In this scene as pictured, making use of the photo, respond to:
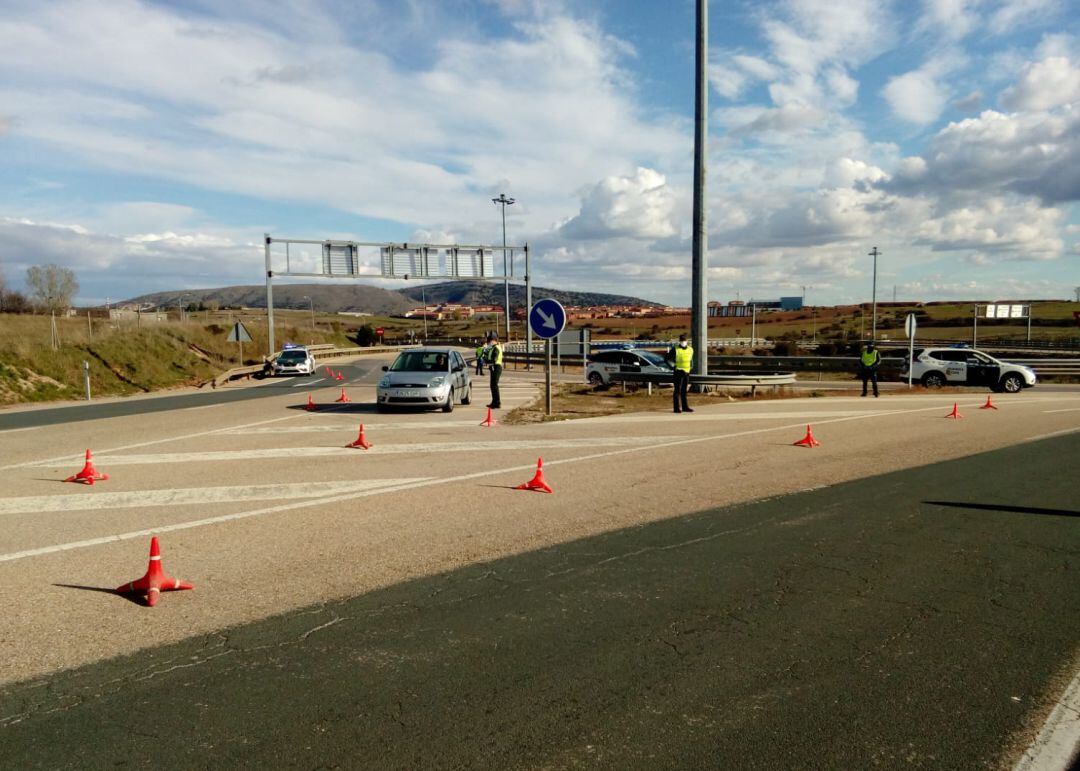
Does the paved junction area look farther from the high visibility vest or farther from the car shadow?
the high visibility vest

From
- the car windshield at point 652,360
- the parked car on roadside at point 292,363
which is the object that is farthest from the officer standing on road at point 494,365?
the parked car on roadside at point 292,363

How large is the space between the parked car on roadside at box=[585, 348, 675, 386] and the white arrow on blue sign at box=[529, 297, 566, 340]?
1037 cm

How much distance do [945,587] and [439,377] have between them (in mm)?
14031

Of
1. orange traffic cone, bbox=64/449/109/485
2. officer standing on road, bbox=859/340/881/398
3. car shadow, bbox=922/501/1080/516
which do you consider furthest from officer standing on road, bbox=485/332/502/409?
officer standing on road, bbox=859/340/881/398

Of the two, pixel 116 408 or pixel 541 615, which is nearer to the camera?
pixel 541 615

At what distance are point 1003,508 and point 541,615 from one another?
6025mm

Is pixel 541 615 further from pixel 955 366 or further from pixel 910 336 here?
pixel 955 366

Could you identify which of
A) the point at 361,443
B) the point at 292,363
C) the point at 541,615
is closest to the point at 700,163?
the point at 361,443

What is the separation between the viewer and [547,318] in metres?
17.1

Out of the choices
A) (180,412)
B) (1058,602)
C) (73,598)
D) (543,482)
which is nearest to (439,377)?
(180,412)

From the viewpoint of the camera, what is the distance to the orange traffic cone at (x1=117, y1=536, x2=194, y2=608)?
5.47m

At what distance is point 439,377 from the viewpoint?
61.0 ft

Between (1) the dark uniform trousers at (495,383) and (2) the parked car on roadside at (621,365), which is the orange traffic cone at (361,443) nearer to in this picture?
(1) the dark uniform trousers at (495,383)

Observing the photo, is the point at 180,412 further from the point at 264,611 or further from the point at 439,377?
the point at 264,611
